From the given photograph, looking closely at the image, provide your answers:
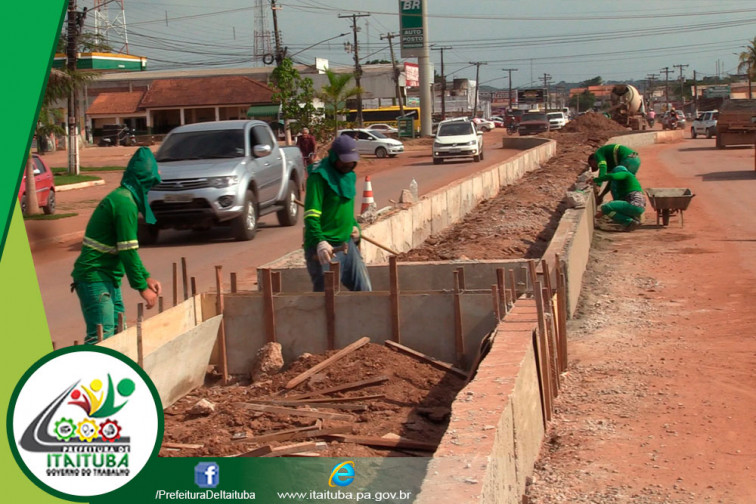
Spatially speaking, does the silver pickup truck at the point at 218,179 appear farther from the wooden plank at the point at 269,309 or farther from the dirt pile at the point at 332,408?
the dirt pile at the point at 332,408

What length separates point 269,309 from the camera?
855 centimetres

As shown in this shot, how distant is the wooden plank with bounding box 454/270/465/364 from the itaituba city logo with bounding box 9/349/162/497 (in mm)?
3804

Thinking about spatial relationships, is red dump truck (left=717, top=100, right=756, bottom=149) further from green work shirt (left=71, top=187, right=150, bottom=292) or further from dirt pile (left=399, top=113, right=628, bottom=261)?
green work shirt (left=71, top=187, right=150, bottom=292)

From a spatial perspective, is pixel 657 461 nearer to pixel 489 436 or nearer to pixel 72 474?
pixel 489 436

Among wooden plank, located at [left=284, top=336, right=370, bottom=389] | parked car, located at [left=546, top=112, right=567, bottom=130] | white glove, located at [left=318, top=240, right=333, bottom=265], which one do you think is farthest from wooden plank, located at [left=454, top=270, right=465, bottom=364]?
parked car, located at [left=546, top=112, right=567, bottom=130]

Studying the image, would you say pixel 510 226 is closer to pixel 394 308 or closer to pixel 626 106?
pixel 394 308

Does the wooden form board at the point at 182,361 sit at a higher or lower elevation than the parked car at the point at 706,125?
lower

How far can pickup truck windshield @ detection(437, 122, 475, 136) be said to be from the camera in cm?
3838

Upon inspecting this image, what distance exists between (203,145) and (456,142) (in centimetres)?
2206

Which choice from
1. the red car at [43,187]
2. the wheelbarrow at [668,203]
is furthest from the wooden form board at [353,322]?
the red car at [43,187]

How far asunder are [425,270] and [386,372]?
9.29 feet

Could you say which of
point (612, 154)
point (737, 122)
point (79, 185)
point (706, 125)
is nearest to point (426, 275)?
point (612, 154)

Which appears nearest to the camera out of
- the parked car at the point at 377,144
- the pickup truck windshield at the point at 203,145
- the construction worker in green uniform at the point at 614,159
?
the pickup truck windshield at the point at 203,145

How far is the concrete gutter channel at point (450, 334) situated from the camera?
4.69 metres
